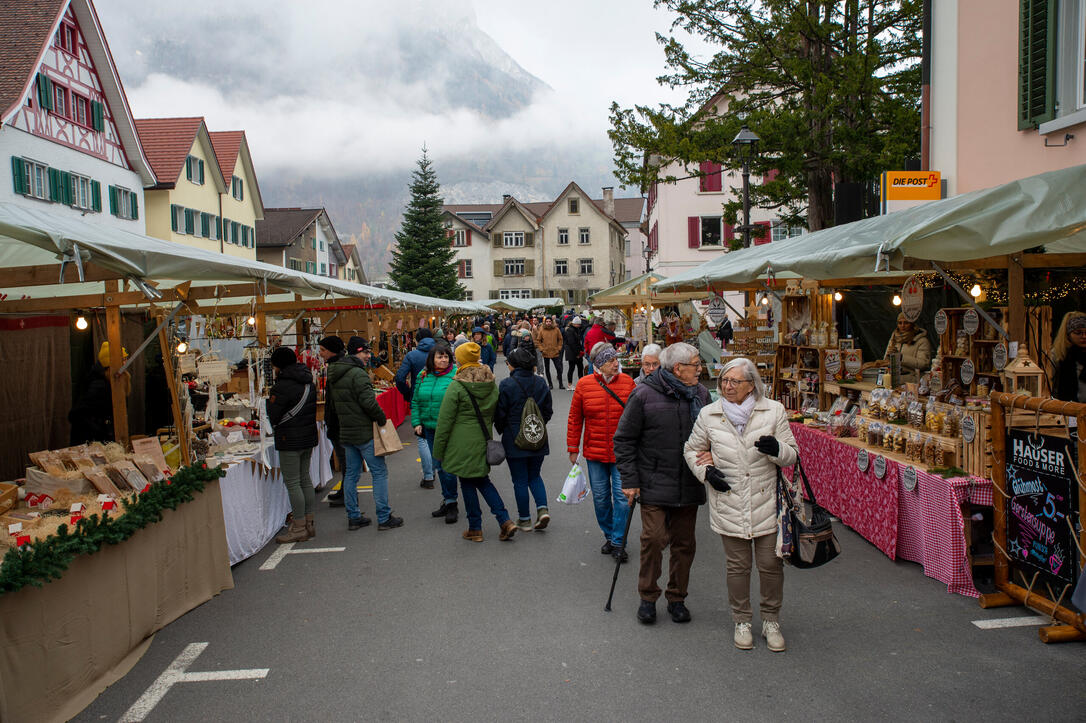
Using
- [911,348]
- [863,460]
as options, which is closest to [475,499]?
[863,460]

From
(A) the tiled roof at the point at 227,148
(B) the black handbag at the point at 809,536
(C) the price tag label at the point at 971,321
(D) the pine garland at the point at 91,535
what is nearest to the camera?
(D) the pine garland at the point at 91,535

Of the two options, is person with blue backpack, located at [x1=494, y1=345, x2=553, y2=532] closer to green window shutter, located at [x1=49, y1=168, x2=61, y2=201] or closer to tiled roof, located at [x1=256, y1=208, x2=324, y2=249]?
green window shutter, located at [x1=49, y1=168, x2=61, y2=201]

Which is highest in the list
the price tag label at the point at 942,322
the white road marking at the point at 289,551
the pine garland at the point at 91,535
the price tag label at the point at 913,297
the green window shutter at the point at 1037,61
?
the green window shutter at the point at 1037,61

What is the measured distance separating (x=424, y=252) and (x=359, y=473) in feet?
146

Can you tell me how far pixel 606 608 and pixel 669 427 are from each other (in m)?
1.34

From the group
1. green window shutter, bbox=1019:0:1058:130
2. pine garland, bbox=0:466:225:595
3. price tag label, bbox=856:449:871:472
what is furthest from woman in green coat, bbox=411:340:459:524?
green window shutter, bbox=1019:0:1058:130

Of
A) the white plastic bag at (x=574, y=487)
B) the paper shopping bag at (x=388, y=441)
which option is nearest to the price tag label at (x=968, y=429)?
the white plastic bag at (x=574, y=487)

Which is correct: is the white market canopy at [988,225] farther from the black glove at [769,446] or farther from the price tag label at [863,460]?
the black glove at [769,446]

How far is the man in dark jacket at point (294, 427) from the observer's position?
6.84 m

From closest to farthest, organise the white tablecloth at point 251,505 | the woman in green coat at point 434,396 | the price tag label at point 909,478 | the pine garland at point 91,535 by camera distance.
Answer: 1. the pine garland at point 91,535
2. the price tag label at point 909,478
3. the white tablecloth at point 251,505
4. the woman in green coat at point 434,396

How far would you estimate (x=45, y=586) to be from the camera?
3.84 metres

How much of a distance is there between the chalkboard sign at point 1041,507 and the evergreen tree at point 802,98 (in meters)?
10.2

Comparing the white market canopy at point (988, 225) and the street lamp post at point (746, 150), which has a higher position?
the street lamp post at point (746, 150)

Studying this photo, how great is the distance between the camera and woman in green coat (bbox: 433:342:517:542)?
22.2ft
